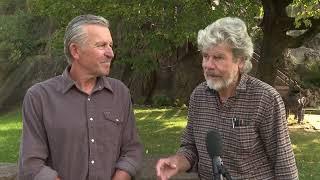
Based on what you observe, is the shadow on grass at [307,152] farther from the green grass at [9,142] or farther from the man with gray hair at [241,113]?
the man with gray hair at [241,113]

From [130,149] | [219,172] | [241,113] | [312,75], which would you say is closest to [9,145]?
[130,149]

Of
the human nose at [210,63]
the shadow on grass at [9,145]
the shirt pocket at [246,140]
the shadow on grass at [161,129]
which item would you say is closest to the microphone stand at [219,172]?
the shirt pocket at [246,140]

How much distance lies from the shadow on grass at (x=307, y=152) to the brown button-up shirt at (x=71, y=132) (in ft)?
22.4

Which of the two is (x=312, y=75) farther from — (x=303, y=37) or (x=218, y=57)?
(x=218, y=57)

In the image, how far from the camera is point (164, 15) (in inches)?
426

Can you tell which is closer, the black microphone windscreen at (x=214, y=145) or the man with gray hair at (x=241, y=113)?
the black microphone windscreen at (x=214, y=145)

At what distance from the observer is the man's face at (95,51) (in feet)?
9.82

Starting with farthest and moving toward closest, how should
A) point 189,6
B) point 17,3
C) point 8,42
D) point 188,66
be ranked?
1. point 17,3
2. point 8,42
3. point 188,66
4. point 189,6

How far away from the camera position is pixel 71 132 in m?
2.95

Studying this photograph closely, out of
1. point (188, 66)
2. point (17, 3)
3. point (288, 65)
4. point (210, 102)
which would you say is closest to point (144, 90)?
point (188, 66)

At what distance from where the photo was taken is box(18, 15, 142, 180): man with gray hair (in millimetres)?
2943

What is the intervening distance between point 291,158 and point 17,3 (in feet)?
108

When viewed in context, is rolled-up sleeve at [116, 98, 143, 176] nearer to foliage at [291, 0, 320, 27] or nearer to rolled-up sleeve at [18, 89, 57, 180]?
rolled-up sleeve at [18, 89, 57, 180]

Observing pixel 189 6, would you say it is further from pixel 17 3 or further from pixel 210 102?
pixel 17 3
